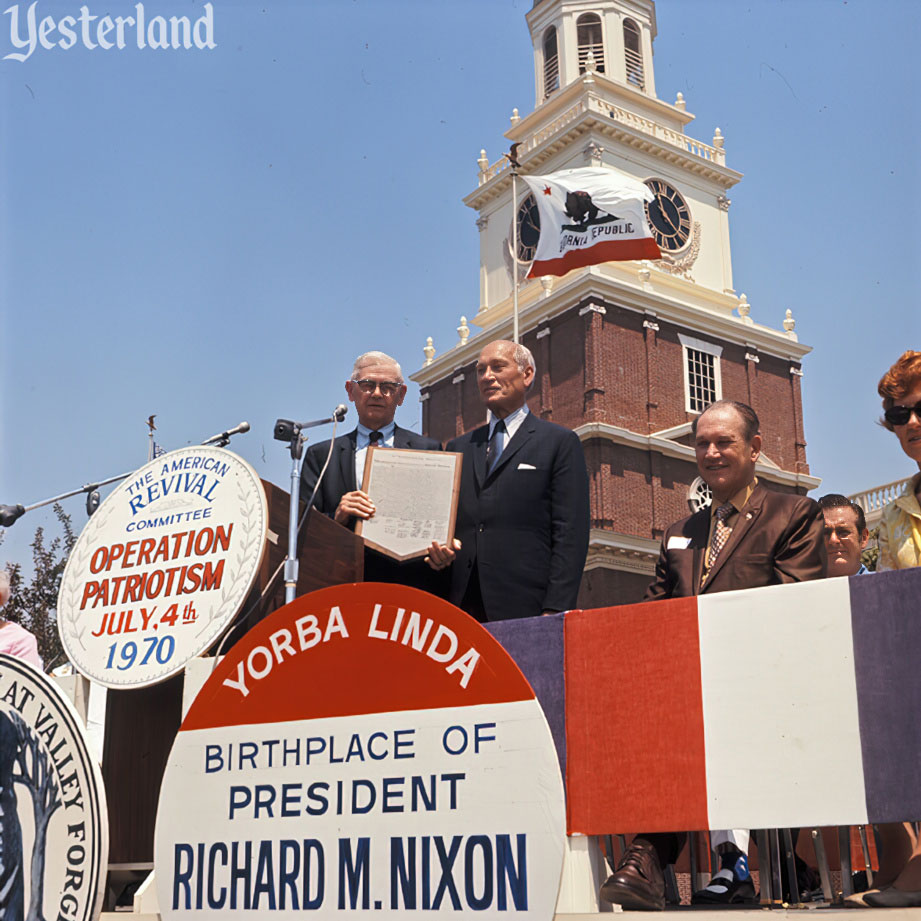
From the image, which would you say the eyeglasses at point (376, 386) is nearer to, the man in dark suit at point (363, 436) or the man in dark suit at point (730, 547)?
the man in dark suit at point (363, 436)

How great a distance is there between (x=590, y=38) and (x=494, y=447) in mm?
35814

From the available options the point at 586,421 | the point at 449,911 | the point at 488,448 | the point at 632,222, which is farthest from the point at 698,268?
the point at 449,911

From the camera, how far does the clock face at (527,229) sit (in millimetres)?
33250

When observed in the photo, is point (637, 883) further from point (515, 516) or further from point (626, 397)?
point (626, 397)

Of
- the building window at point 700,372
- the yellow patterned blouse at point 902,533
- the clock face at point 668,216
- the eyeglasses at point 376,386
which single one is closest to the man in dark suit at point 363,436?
the eyeglasses at point 376,386

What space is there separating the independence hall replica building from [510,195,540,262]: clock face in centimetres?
5

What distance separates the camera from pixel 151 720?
407 cm

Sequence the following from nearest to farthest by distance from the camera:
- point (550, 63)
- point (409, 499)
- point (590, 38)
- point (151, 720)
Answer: point (151, 720)
point (409, 499)
point (590, 38)
point (550, 63)

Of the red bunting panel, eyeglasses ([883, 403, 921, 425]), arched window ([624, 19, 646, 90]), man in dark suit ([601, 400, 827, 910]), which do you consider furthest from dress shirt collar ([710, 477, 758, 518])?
arched window ([624, 19, 646, 90])

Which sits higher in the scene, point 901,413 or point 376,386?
point 376,386

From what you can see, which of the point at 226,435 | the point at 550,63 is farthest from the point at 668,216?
the point at 226,435

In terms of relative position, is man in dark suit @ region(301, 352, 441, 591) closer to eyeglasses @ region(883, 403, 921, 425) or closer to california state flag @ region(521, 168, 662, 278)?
eyeglasses @ region(883, 403, 921, 425)

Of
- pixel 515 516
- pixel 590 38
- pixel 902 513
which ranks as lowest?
pixel 902 513

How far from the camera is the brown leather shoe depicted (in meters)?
2.92
